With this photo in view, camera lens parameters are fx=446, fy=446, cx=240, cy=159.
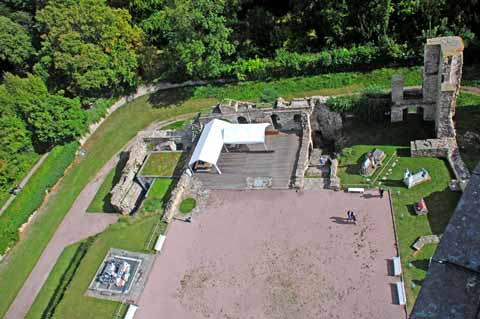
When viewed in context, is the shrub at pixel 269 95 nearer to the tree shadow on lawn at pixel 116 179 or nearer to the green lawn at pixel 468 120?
the tree shadow on lawn at pixel 116 179

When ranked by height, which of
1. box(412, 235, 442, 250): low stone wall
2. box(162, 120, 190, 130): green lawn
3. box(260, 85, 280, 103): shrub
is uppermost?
box(260, 85, 280, 103): shrub

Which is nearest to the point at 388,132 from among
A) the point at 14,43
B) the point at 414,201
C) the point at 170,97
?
the point at 414,201

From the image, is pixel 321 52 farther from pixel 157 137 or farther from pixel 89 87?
pixel 89 87

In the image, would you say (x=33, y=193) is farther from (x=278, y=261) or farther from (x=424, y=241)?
(x=424, y=241)

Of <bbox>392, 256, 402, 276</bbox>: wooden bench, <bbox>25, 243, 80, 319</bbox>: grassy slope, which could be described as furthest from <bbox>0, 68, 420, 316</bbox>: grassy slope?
<bbox>392, 256, 402, 276</bbox>: wooden bench

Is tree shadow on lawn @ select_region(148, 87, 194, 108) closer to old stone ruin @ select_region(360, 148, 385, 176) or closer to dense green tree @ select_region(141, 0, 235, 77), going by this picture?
dense green tree @ select_region(141, 0, 235, 77)

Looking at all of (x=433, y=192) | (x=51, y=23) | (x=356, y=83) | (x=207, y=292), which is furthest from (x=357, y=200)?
(x=51, y=23)
